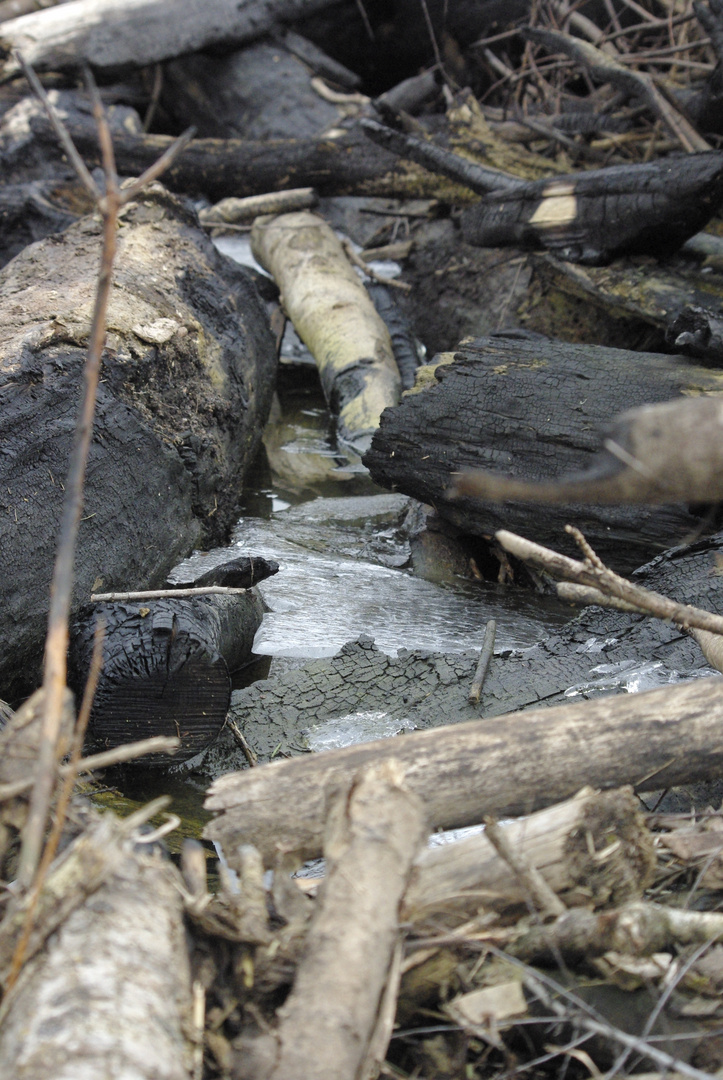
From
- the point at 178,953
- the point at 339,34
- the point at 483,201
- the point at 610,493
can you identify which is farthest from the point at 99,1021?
the point at 339,34

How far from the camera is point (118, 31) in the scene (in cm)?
834

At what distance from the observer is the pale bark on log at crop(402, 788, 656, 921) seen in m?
1.52

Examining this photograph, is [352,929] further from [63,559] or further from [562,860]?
[63,559]

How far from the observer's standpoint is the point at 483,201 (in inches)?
209

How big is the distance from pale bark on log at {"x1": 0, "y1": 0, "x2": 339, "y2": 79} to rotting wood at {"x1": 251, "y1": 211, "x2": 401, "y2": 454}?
276 centimetres

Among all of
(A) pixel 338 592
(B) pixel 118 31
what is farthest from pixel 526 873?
(B) pixel 118 31

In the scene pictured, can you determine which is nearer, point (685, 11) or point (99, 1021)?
point (99, 1021)

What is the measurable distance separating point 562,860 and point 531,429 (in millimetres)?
2406

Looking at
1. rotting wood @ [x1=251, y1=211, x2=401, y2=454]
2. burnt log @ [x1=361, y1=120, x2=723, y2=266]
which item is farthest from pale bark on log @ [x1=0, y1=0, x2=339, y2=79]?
burnt log @ [x1=361, y1=120, x2=723, y2=266]

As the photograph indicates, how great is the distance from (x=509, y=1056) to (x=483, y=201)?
4.89m

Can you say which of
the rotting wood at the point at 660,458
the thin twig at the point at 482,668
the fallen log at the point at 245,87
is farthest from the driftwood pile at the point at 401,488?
the fallen log at the point at 245,87

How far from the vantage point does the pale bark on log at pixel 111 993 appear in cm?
111

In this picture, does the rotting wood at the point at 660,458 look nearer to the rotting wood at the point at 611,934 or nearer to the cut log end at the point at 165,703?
the rotting wood at the point at 611,934

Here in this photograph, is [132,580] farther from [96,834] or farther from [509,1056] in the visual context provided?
[509,1056]
